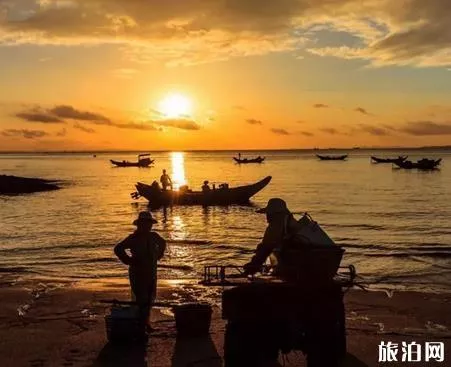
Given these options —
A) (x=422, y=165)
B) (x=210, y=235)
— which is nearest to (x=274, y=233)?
(x=210, y=235)

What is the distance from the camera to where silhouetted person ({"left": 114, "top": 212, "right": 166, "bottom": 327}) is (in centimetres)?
916

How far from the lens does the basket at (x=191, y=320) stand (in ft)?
30.4

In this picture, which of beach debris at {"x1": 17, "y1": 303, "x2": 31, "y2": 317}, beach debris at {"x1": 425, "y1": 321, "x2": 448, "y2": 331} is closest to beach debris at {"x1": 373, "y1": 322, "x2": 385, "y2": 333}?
beach debris at {"x1": 425, "y1": 321, "x2": 448, "y2": 331}

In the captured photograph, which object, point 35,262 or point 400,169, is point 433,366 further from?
point 400,169

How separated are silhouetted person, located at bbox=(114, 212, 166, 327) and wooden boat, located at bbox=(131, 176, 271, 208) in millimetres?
35764

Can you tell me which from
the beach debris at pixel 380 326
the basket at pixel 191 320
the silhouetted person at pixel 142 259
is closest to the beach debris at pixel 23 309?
the silhouetted person at pixel 142 259

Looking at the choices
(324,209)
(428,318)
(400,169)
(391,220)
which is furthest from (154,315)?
(400,169)

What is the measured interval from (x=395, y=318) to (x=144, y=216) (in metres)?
5.28

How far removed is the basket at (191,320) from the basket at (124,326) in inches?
24.6

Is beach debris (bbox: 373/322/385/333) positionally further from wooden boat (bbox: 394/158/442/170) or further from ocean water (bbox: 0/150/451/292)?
wooden boat (bbox: 394/158/442/170)

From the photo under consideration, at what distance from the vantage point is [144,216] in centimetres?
915

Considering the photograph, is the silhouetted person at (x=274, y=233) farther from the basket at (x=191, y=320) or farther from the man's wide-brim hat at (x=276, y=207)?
the basket at (x=191, y=320)

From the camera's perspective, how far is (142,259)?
9.18 m

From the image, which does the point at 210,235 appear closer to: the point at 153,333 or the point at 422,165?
the point at 153,333
